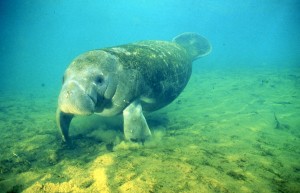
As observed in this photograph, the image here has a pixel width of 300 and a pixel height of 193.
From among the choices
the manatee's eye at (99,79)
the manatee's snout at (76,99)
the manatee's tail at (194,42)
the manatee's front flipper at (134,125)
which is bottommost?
the manatee's front flipper at (134,125)

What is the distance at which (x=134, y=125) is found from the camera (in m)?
5.32

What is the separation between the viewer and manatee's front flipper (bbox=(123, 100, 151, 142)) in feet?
17.3

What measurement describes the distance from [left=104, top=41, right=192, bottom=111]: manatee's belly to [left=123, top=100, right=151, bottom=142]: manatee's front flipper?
59 centimetres

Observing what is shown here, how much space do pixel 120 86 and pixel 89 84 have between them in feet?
2.85

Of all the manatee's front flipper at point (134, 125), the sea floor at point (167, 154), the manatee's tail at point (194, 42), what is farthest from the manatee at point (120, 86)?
the manatee's tail at point (194, 42)

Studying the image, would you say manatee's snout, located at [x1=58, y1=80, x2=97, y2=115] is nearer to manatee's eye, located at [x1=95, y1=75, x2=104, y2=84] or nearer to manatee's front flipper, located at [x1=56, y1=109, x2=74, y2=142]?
manatee's eye, located at [x1=95, y1=75, x2=104, y2=84]

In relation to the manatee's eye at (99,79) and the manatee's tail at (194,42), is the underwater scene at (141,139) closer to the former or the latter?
the manatee's eye at (99,79)

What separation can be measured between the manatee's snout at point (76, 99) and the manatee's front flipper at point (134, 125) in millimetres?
1121

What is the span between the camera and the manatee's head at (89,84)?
425 cm

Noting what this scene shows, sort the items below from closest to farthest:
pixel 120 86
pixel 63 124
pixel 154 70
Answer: pixel 120 86 < pixel 63 124 < pixel 154 70

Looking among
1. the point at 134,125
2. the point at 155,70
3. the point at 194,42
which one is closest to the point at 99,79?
the point at 134,125

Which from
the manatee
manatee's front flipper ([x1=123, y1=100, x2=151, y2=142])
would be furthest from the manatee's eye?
manatee's front flipper ([x1=123, y1=100, x2=151, y2=142])

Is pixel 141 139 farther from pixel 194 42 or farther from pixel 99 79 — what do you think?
pixel 194 42

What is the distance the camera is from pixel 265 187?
11.3ft
